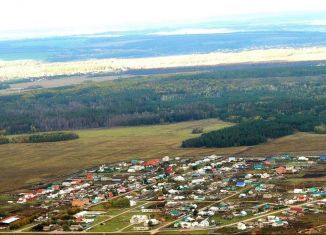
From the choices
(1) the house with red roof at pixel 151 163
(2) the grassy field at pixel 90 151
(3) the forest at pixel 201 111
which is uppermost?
(3) the forest at pixel 201 111

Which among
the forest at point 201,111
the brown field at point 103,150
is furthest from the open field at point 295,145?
the forest at point 201,111

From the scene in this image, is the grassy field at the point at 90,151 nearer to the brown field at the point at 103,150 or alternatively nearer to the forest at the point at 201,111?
the brown field at the point at 103,150

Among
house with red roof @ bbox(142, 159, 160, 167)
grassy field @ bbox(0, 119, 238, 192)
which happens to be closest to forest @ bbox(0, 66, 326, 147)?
grassy field @ bbox(0, 119, 238, 192)

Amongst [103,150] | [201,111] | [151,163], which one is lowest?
[103,150]

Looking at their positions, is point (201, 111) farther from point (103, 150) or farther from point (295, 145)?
point (295, 145)

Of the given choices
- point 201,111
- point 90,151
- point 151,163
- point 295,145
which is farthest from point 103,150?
point 201,111

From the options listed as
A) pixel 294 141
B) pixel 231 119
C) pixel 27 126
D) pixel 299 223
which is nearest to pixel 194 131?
pixel 231 119

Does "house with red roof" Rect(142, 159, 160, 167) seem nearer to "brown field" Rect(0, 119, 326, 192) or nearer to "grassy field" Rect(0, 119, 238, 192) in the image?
"grassy field" Rect(0, 119, 238, 192)

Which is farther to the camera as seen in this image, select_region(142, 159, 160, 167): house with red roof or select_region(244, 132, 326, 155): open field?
select_region(244, 132, 326, 155): open field
